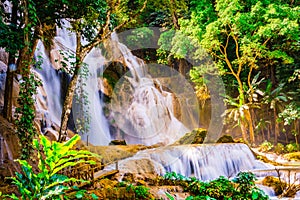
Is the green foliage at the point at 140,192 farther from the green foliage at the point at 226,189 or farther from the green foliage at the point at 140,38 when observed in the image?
the green foliage at the point at 140,38

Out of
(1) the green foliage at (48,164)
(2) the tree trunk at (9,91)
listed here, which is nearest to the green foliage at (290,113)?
(2) the tree trunk at (9,91)

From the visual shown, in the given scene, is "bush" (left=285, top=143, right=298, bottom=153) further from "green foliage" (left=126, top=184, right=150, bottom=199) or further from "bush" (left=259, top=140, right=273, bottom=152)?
"green foliage" (left=126, top=184, right=150, bottom=199)

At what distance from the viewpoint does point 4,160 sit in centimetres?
492

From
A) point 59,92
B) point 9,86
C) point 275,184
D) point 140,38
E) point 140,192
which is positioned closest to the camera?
point 140,192

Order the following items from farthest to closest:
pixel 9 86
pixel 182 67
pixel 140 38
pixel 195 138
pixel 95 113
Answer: pixel 140 38
pixel 182 67
pixel 95 113
pixel 195 138
pixel 9 86

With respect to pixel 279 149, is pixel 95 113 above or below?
above

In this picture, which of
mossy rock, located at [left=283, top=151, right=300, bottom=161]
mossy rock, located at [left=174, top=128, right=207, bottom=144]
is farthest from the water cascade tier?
mossy rock, located at [left=283, top=151, right=300, bottom=161]

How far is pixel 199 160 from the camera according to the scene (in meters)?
7.89

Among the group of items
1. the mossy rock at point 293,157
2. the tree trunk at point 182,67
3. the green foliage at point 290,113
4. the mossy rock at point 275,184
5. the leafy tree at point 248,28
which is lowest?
the mossy rock at point 293,157

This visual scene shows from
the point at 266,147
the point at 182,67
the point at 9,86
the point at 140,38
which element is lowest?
the point at 266,147

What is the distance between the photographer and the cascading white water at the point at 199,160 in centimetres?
712

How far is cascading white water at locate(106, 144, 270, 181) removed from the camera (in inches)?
280

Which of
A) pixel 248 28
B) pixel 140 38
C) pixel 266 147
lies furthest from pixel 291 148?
pixel 140 38

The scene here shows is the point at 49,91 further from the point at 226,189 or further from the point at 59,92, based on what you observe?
the point at 226,189
